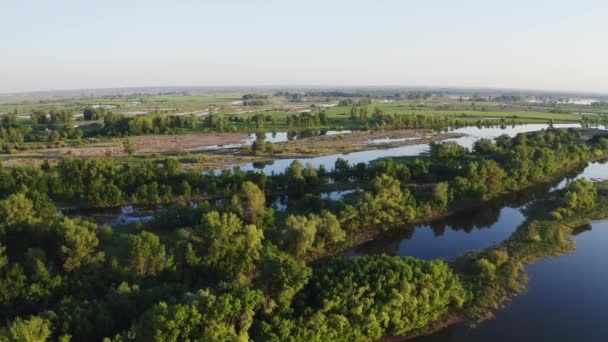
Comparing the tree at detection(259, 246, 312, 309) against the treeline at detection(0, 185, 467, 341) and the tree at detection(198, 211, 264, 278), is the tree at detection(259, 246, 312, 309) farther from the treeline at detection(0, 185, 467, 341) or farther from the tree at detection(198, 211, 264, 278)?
the tree at detection(198, 211, 264, 278)

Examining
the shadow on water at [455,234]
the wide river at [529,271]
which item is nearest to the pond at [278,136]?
the wide river at [529,271]

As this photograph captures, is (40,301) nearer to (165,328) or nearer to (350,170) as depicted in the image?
(165,328)

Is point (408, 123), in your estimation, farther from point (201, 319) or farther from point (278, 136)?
point (201, 319)

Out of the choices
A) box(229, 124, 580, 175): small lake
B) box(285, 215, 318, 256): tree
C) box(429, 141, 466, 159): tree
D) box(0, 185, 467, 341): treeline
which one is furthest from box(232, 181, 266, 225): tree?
box(429, 141, 466, 159): tree

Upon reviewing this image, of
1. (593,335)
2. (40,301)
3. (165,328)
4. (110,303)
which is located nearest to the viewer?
(165,328)

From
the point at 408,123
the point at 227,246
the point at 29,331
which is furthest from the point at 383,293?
the point at 408,123

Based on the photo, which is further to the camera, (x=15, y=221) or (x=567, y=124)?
(x=567, y=124)

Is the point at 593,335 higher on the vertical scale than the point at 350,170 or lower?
lower

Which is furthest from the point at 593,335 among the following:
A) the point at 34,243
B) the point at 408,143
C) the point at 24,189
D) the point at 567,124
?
the point at 567,124
